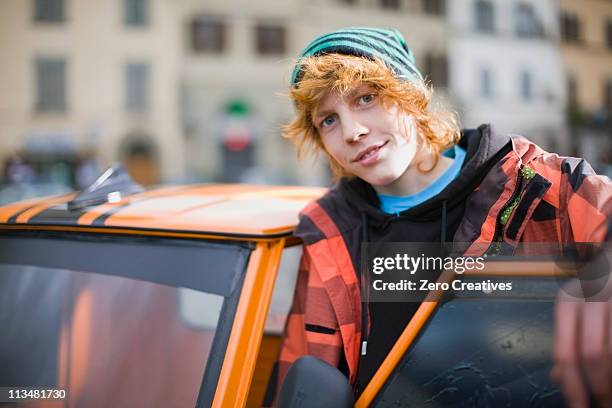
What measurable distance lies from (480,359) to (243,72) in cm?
2290

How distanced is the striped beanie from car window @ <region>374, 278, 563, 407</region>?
729 mm

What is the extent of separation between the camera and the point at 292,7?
78.0ft

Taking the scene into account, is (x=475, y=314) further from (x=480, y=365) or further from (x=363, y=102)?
(x=363, y=102)

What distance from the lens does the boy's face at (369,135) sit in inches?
63.1

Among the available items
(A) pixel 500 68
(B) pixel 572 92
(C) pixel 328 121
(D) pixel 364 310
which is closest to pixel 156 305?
(D) pixel 364 310

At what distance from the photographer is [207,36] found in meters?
23.0

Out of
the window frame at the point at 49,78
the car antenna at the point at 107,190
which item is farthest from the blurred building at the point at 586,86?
the window frame at the point at 49,78

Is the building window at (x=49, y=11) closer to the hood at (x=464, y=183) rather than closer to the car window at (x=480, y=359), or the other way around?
the hood at (x=464, y=183)

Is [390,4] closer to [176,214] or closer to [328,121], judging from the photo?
[328,121]

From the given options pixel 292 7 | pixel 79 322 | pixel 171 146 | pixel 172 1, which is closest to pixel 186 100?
pixel 171 146

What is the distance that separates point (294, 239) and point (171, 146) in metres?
21.3

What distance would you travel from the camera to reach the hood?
1.58 meters

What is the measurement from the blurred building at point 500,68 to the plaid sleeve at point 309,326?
22848 millimetres

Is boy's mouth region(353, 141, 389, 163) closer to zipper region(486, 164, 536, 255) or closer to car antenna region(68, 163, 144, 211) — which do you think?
zipper region(486, 164, 536, 255)
